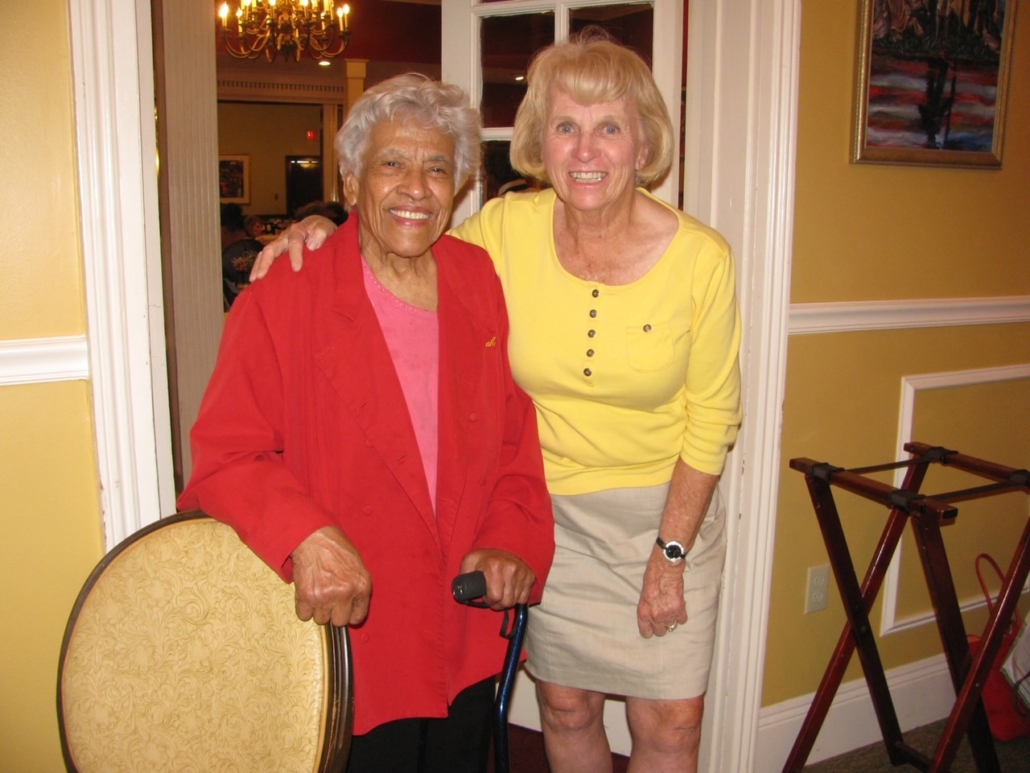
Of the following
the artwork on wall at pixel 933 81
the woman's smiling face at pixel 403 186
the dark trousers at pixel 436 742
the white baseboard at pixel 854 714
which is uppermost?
the artwork on wall at pixel 933 81

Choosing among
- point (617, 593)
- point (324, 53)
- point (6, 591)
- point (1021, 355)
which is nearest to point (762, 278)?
point (617, 593)

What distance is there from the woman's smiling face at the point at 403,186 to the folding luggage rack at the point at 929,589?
1.22m

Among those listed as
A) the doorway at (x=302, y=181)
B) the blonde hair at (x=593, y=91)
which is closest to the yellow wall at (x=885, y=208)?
the blonde hair at (x=593, y=91)

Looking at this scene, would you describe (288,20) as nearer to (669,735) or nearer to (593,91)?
(593,91)

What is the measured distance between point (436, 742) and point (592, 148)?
3.63 feet

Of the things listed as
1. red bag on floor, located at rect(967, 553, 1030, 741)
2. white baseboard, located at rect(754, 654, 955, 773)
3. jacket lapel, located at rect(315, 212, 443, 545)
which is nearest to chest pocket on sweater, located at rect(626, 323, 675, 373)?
jacket lapel, located at rect(315, 212, 443, 545)

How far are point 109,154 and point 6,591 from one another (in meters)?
0.84

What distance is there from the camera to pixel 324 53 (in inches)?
260

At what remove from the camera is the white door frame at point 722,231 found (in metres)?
1.58

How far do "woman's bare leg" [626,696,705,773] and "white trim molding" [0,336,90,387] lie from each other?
1268 millimetres

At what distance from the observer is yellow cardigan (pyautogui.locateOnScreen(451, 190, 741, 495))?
1584 mm

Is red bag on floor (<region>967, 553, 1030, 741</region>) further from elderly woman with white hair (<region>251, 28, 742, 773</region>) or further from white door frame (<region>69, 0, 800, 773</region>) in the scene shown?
A: elderly woman with white hair (<region>251, 28, 742, 773</region>)

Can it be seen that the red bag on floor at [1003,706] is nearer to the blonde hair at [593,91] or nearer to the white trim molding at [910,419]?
the white trim molding at [910,419]

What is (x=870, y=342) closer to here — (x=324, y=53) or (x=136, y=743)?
(x=136, y=743)
